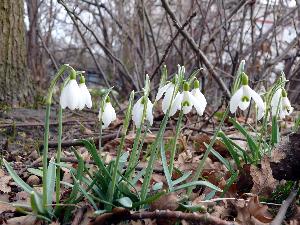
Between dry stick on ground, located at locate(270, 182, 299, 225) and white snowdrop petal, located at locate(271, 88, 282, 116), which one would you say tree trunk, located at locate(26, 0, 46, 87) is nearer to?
white snowdrop petal, located at locate(271, 88, 282, 116)

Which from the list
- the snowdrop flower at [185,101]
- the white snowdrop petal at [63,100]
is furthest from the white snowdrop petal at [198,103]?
the white snowdrop petal at [63,100]

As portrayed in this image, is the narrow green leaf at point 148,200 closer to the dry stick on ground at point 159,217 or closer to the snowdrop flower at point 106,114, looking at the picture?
the dry stick on ground at point 159,217

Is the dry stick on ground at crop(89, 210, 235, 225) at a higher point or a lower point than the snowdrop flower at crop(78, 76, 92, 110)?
lower

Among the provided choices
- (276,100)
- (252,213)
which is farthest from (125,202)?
(276,100)

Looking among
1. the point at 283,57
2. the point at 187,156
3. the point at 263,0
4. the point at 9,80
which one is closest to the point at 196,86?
the point at 187,156

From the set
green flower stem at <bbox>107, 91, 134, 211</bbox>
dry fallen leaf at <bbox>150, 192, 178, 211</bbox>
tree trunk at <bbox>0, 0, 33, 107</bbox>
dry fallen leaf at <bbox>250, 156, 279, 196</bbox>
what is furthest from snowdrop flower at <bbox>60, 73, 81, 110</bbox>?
tree trunk at <bbox>0, 0, 33, 107</bbox>

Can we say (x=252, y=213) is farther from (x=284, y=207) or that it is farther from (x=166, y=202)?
(x=166, y=202)

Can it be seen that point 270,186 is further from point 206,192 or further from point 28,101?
point 28,101
